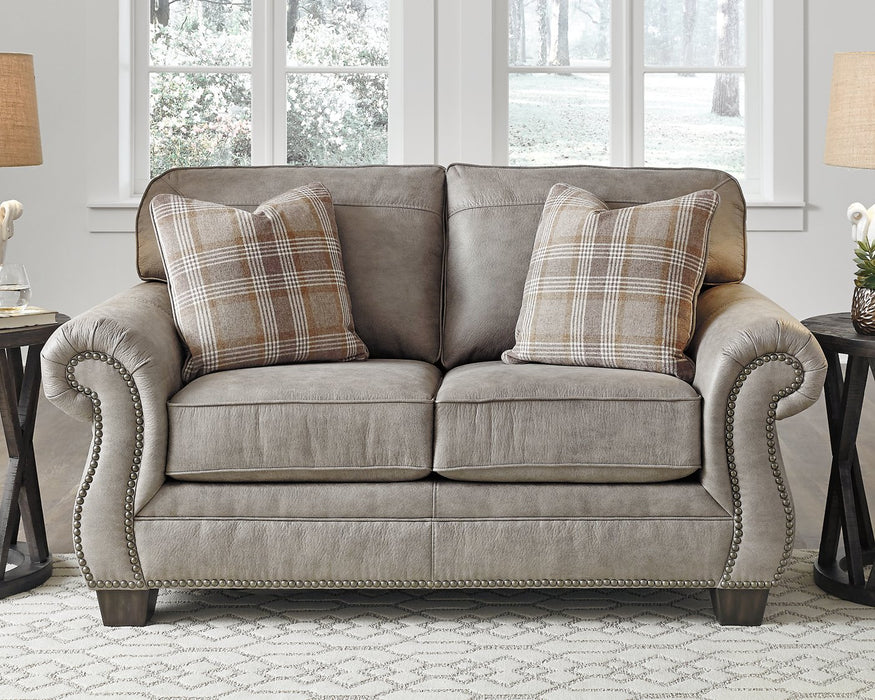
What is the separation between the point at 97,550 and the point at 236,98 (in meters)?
3.27

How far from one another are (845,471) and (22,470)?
6.04 ft

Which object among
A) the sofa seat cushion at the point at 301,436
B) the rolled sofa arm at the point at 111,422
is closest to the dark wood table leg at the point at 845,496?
the sofa seat cushion at the point at 301,436

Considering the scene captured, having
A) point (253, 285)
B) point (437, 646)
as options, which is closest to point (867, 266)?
point (437, 646)

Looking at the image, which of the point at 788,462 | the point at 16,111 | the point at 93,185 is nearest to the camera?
the point at 16,111

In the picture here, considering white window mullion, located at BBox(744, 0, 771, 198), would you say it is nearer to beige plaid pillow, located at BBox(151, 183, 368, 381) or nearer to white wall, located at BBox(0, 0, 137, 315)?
white wall, located at BBox(0, 0, 137, 315)

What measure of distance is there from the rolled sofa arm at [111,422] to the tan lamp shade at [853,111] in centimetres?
166

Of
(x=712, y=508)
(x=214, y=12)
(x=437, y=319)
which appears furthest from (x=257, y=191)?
(x=214, y=12)

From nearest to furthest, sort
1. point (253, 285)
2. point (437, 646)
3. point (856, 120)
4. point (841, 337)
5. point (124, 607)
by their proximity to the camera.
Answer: point (437, 646)
point (124, 607)
point (841, 337)
point (253, 285)
point (856, 120)

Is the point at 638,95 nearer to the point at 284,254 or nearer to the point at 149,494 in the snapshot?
the point at 284,254

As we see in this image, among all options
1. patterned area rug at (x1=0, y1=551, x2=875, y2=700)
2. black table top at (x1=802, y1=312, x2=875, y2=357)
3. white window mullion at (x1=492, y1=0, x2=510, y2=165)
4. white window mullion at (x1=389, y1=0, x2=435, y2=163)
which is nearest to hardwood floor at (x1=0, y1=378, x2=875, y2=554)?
patterned area rug at (x1=0, y1=551, x2=875, y2=700)

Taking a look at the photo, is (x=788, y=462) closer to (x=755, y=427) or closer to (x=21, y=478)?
(x=755, y=427)

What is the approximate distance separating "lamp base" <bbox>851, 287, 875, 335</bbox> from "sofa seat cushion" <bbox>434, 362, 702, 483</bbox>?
47cm

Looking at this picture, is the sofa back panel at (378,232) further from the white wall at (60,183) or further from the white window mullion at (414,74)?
the white wall at (60,183)

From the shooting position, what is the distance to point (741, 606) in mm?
A: 2049
